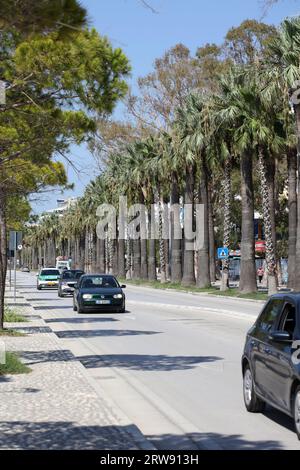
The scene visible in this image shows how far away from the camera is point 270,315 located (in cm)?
1012

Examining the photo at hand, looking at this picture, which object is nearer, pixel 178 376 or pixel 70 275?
pixel 178 376

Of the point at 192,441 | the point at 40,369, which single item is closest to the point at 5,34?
the point at 40,369

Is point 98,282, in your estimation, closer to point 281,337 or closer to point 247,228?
point 247,228

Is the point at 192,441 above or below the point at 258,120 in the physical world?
below

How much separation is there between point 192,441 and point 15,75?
8.49 meters

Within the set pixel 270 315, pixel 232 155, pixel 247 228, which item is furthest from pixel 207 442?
pixel 232 155

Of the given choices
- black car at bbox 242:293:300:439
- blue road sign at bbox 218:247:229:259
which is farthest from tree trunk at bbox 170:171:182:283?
black car at bbox 242:293:300:439

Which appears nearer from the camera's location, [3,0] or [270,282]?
[3,0]

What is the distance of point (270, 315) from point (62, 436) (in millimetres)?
2881

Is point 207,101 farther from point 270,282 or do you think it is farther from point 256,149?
point 270,282

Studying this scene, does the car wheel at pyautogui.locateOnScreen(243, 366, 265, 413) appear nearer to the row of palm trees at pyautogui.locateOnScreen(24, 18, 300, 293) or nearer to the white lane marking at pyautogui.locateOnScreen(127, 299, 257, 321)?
the white lane marking at pyautogui.locateOnScreen(127, 299, 257, 321)

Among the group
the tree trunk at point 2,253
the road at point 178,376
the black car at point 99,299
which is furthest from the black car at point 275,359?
the black car at point 99,299

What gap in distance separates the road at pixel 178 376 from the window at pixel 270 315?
3.63 ft

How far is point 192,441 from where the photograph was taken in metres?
8.91
